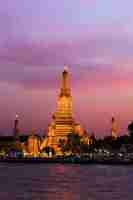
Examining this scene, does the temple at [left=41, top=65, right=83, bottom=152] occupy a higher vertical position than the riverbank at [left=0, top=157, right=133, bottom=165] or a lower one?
higher

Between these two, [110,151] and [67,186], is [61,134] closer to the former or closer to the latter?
[110,151]

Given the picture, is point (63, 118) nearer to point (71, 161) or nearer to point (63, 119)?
point (63, 119)

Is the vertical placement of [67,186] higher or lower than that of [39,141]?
lower

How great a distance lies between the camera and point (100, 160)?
13838 cm

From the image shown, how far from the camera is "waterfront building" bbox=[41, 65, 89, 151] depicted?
511ft

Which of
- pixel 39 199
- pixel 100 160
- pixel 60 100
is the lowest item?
pixel 39 199

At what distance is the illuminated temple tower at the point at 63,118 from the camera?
6142 inches

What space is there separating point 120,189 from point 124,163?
71921 millimetres

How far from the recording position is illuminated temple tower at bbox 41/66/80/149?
512ft

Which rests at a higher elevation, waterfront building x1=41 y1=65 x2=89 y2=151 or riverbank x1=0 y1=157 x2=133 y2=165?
waterfront building x1=41 y1=65 x2=89 y2=151

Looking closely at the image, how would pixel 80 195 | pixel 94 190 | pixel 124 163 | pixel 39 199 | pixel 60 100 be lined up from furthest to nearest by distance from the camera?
pixel 60 100
pixel 124 163
pixel 94 190
pixel 80 195
pixel 39 199

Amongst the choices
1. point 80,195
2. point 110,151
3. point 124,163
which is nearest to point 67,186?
point 80,195

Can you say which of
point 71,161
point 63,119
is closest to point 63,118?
point 63,119

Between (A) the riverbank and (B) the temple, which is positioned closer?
(A) the riverbank
